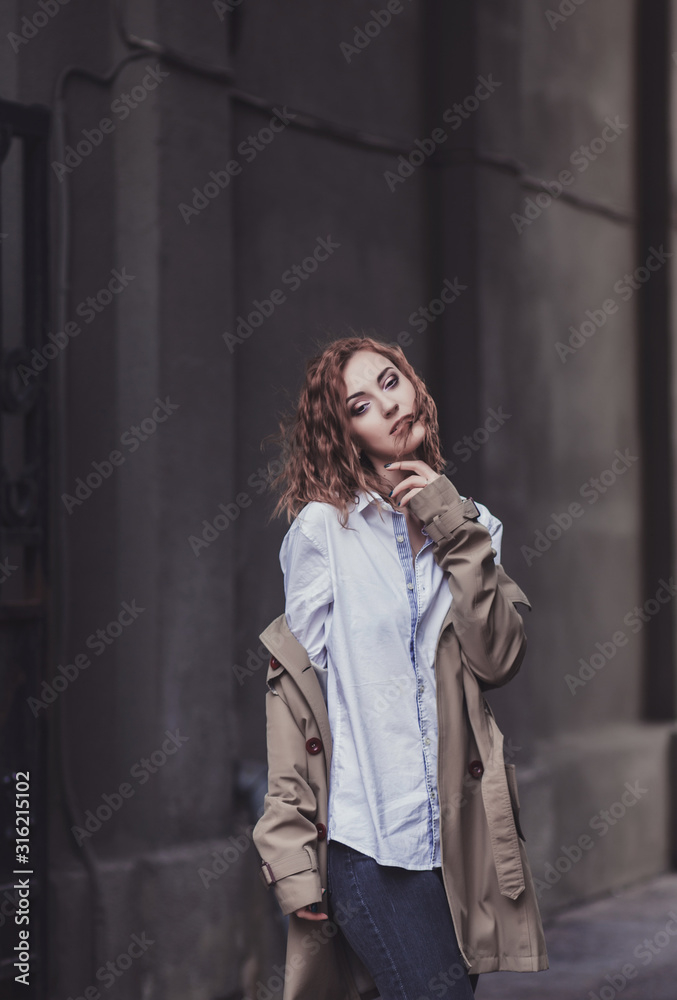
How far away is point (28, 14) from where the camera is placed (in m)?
4.68

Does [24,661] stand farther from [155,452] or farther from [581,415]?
[581,415]

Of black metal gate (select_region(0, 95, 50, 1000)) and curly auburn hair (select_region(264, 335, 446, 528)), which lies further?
black metal gate (select_region(0, 95, 50, 1000))

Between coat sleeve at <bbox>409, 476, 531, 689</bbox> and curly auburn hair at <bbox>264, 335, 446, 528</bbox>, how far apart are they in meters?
0.15

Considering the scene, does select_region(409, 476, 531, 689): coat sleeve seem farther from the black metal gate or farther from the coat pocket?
the black metal gate

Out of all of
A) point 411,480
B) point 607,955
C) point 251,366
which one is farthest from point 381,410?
point 607,955

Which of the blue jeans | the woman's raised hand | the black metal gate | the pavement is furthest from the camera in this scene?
the pavement

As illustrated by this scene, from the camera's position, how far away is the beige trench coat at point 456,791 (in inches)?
98.3

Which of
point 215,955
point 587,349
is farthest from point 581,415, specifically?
point 215,955

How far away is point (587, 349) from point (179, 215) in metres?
3.24

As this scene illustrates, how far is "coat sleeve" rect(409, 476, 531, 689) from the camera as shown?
2.50 meters

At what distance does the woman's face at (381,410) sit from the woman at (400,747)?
0.04 metres

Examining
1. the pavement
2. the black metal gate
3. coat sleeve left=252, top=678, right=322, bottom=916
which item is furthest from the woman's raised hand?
the pavement

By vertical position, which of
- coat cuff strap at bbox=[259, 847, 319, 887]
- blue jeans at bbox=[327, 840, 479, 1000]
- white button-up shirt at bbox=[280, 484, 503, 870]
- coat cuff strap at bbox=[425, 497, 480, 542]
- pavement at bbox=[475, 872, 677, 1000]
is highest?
coat cuff strap at bbox=[425, 497, 480, 542]

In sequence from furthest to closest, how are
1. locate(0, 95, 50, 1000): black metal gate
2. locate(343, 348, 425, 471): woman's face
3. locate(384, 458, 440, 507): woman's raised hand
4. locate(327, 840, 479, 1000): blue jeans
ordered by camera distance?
locate(0, 95, 50, 1000): black metal gate < locate(343, 348, 425, 471): woman's face < locate(384, 458, 440, 507): woman's raised hand < locate(327, 840, 479, 1000): blue jeans
